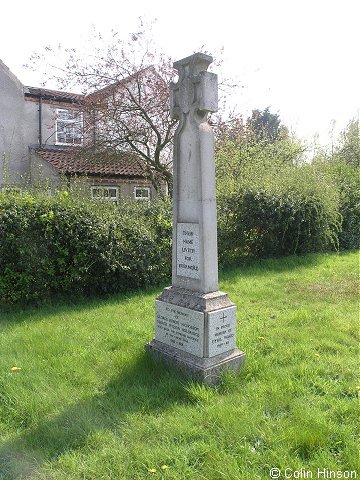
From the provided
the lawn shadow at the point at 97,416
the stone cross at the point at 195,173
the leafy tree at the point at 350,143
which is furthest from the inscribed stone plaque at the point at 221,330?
the leafy tree at the point at 350,143

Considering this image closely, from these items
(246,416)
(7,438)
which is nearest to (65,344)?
(7,438)

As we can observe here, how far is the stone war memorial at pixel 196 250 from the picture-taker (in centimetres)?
384

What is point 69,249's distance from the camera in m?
6.68

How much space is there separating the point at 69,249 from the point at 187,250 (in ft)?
10.6

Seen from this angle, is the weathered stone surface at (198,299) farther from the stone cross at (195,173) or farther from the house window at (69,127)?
the house window at (69,127)

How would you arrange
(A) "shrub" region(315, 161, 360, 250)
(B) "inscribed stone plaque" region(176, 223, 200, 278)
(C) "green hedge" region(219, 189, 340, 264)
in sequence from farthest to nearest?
(A) "shrub" region(315, 161, 360, 250), (C) "green hedge" region(219, 189, 340, 264), (B) "inscribed stone plaque" region(176, 223, 200, 278)

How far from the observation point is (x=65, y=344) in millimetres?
4652

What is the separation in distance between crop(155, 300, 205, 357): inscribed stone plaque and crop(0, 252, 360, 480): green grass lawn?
0.32m

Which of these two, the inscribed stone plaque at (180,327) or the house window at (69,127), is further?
the house window at (69,127)

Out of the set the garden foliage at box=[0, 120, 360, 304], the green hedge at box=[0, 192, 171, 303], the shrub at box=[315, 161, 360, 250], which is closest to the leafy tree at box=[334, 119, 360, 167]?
the shrub at box=[315, 161, 360, 250]

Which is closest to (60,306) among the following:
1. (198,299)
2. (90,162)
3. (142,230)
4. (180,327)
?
(142,230)

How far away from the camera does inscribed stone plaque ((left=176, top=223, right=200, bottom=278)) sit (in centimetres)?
400

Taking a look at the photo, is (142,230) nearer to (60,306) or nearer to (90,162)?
(60,306)

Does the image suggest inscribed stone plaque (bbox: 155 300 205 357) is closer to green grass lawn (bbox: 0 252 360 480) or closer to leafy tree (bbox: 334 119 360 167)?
green grass lawn (bbox: 0 252 360 480)
